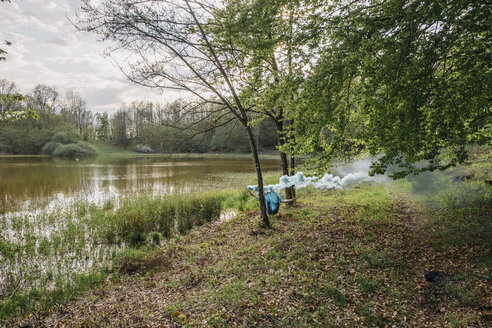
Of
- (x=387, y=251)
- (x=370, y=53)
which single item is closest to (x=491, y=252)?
(x=387, y=251)

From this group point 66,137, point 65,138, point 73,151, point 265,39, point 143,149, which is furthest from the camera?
point 143,149

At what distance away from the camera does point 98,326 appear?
3.79m

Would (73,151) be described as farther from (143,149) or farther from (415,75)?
(415,75)

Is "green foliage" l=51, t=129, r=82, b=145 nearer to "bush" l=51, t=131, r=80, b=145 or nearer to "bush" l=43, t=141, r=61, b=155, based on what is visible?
"bush" l=51, t=131, r=80, b=145

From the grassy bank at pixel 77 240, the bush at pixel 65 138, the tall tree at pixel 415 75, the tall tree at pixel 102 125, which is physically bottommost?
the grassy bank at pixel 77 240

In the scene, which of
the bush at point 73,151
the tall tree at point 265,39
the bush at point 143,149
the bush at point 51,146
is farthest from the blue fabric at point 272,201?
the bush at point 143,149

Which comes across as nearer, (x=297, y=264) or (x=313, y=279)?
(x=313, y=279)

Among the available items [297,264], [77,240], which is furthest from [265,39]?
[77,240]

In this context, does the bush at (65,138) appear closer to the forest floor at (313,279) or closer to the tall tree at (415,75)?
the forest floor at (313,279)

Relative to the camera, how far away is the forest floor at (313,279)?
3713 mm

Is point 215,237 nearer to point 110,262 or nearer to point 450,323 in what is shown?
point 110,262

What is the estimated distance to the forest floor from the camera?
371cm

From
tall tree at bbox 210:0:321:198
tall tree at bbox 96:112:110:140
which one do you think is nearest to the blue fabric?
tall tree at bbox 210:0:321:198

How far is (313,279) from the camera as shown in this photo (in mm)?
4578
